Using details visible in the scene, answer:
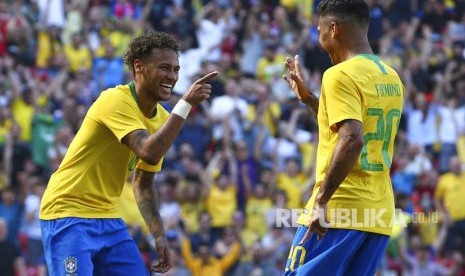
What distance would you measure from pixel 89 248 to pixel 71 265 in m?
0.19

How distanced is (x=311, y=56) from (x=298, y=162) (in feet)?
8.77

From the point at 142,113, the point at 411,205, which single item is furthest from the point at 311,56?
the point at 142,113

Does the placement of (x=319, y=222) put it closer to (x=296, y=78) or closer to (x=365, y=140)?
(x=365, y=140)

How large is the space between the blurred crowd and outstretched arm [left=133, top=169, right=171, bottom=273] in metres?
6.32

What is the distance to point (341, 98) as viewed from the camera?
284 inches

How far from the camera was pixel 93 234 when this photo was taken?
8094 mm

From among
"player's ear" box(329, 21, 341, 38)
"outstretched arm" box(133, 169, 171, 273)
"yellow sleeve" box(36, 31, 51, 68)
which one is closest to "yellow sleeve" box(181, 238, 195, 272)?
"yellow sleeve" box(36, 31, 51, 68)

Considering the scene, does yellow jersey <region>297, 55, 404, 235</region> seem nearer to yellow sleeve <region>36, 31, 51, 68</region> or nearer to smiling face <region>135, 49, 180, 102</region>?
smiling face <region>135, 49, 180, 102</region>

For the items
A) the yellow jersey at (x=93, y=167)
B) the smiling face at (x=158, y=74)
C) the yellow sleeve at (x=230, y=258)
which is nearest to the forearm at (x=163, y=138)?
the yellow jersey at (x=93, y=167)

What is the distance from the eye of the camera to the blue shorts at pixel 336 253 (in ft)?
24.2

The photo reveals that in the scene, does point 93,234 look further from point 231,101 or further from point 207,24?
point 207,24

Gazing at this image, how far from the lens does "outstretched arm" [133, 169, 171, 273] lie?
8.55 metres

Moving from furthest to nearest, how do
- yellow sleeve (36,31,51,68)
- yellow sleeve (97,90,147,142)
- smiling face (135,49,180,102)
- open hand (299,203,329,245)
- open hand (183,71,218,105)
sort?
yellow sleeve (36,31,51,68) → smiling face (135,49,180,102) → yellow sleeve (97,90,147,142) → open hand (183,71,218,105) → open hand (299,203,329,245)

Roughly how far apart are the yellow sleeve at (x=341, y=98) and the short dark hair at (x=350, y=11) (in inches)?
17.2
